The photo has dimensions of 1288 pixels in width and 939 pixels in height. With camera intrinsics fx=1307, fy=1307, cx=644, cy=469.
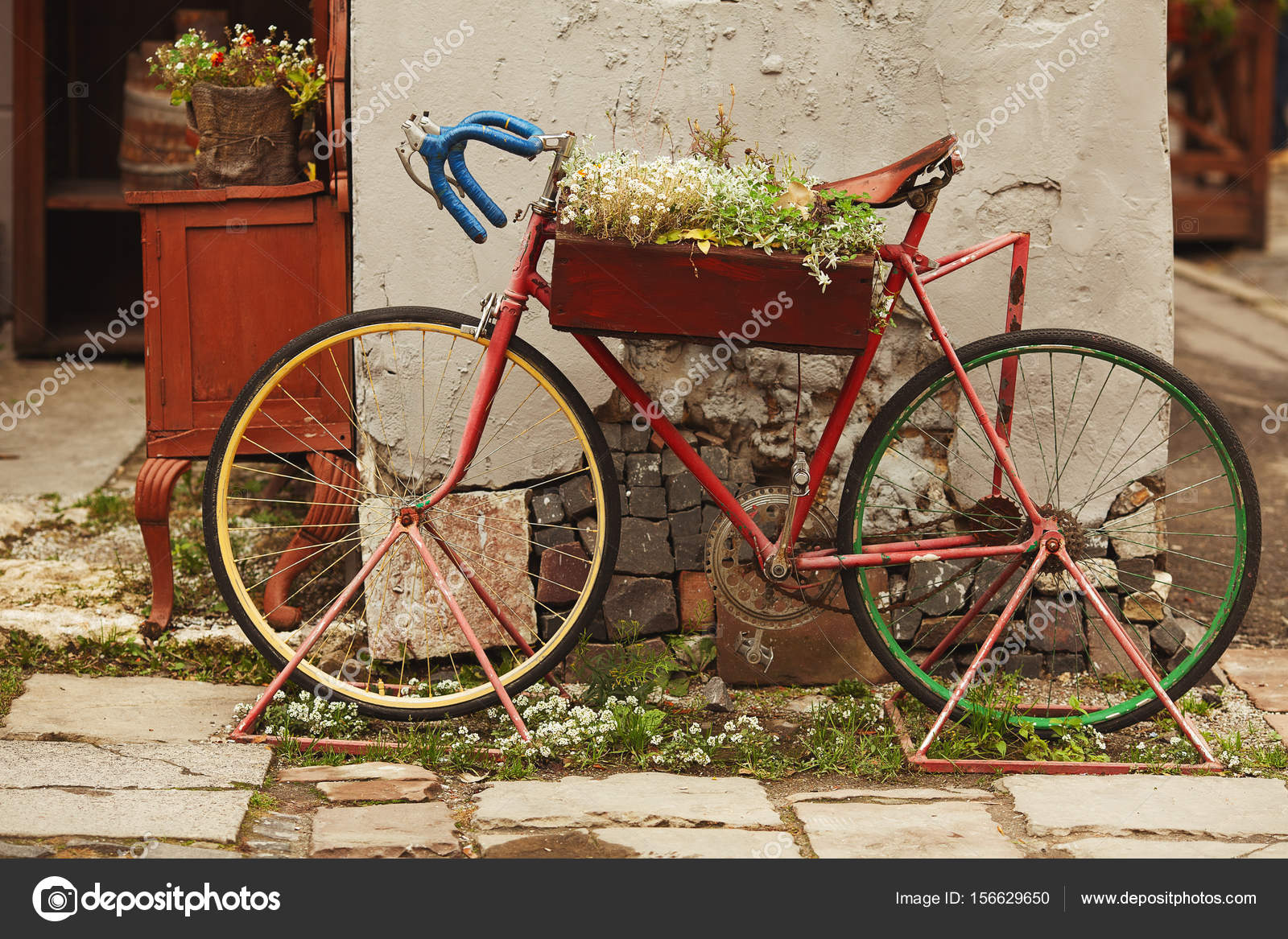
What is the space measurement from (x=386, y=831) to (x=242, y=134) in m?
2.11

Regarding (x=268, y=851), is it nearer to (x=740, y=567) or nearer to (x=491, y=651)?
(x=491, y=651)

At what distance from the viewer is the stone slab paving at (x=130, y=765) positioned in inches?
114

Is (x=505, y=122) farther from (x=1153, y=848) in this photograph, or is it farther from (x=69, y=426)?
(x=69, y=426)

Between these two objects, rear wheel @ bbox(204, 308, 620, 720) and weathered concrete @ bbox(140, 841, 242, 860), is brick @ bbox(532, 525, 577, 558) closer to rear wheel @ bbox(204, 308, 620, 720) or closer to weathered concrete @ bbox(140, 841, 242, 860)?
rear wheel @ bbox(204, 308, 620, 720)

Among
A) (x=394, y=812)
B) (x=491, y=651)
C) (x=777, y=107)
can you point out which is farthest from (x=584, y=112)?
(x=394, y=812)

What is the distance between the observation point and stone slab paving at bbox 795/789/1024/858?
2758 millimetres

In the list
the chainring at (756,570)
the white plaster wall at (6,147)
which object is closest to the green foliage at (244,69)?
the chainring at (756,570)

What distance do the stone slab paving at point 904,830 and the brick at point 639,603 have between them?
0.89 m

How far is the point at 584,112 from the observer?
3.55 metres

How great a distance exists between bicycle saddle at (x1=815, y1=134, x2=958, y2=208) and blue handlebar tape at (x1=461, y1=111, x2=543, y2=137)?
2.42 ft

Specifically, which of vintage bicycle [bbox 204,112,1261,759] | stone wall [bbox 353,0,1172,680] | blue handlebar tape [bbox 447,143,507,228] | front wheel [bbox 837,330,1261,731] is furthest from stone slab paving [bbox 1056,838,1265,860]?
blue handlebar tape [bbox 447,143,507,228]

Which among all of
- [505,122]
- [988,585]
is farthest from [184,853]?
[988,585]

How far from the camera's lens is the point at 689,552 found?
12.3 ft

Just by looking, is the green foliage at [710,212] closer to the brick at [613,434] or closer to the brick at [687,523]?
the brick at [613,434]
